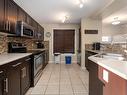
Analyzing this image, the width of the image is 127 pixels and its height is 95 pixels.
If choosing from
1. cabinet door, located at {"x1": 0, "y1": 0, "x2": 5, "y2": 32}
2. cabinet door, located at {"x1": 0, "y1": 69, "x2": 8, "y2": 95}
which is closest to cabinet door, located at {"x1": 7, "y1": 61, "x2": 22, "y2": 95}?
cabinet door, located at {"x1": 0, "y1": 69, "x2": 8, "y2": 95}

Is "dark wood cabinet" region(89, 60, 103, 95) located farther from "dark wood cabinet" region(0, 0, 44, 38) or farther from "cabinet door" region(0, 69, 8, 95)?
"dark wood cabinet" region(0, 0, 44, 38)

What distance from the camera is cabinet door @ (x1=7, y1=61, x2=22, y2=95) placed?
2357mm

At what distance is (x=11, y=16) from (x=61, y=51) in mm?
→ 5972

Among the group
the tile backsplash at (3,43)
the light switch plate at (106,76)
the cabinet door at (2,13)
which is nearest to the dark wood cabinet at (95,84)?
the light switch plate at (106,76)

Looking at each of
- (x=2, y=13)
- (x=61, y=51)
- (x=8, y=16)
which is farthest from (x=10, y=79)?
(x=61, y=51)

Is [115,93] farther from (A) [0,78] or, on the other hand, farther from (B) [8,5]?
(B) [8,5]

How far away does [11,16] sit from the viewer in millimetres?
3312

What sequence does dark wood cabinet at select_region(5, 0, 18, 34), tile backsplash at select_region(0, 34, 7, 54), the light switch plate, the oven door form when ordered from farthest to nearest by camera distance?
the oven door, tile backsplash at select_region(0, 34, 7, 54), dark wood cabinet at select_region(5, 0, 18, 34), the light switch plate

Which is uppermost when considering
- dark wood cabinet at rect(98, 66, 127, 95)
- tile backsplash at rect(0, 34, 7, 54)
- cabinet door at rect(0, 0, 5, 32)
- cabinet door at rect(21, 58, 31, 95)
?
cabinet door at rect(0, 0, 5, 32)

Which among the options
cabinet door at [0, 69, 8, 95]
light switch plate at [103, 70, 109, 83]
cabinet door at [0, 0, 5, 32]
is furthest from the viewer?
cabinet door at [0, 0, 5, 32]

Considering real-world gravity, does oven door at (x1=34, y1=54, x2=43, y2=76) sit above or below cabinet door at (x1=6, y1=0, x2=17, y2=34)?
below

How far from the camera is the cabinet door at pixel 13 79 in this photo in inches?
92.8

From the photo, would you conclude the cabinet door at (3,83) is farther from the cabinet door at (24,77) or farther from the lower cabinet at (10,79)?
the cabinet door at (24,77)

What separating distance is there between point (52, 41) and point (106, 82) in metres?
7.34
